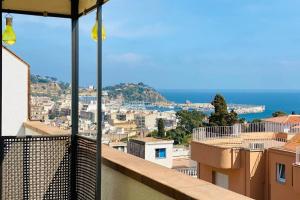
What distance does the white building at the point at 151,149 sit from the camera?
23.9m

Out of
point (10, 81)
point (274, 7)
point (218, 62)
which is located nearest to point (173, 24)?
point (218, 62)

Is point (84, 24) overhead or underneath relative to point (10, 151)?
overhead

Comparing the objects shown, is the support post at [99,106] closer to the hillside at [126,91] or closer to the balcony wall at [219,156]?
the hillside at [126,91]

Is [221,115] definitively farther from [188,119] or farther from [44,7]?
[44,7]

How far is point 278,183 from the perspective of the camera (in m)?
15.6

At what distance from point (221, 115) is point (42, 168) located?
2623 cm

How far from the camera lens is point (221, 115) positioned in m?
28.5

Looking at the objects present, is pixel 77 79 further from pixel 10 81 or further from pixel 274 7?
pixel 274 7

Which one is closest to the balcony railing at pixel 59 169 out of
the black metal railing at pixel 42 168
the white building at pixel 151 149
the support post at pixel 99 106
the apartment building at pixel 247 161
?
the black metal railing at pixel 42 168

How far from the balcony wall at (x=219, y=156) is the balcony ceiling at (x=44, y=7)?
13.8 metres

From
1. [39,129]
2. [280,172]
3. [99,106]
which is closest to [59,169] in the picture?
[99,106]

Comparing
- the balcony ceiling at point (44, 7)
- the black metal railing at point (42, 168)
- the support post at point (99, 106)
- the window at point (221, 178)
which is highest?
the balcony ceiling at point (44, 7)

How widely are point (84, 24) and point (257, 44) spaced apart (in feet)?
462

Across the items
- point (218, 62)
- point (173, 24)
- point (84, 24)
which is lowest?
point (84, 24)
